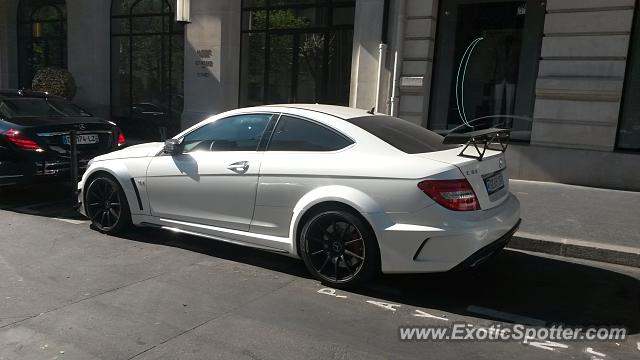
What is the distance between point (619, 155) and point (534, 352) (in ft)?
23.1

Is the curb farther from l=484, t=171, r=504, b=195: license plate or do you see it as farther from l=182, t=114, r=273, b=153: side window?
l=182, t=114, r=273, b=153: side window

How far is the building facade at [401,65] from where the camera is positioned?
9.48 metres

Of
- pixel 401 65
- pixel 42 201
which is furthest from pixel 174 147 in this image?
pixel 401 65

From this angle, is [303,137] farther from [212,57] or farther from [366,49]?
[212,57]

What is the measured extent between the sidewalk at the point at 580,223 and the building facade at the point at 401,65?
1.02 m

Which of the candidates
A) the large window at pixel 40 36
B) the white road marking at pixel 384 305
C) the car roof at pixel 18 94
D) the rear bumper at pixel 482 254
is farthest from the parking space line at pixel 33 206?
the large window at pixel 40 36

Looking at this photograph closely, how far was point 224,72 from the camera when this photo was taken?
44.9ft

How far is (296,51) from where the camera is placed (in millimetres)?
13297

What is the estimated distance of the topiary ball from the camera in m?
15.3

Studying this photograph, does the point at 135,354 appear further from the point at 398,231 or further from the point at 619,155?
the point at 619,155

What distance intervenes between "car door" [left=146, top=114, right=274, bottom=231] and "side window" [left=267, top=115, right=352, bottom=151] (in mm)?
182

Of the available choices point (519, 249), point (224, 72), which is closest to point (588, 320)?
point (519, 249)

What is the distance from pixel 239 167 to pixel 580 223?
438 centimetres

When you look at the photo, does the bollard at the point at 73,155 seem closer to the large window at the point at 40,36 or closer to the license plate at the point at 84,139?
the license plate at the point at 84,139
